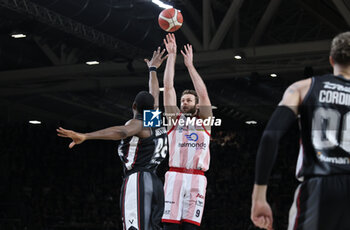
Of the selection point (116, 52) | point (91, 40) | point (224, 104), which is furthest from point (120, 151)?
point (224, 104)

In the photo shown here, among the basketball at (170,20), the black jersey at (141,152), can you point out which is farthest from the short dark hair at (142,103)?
the basketball at (170,20)

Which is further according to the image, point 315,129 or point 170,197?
point 170,197

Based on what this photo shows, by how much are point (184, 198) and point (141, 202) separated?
1.06 meters

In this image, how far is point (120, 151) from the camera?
5293mm

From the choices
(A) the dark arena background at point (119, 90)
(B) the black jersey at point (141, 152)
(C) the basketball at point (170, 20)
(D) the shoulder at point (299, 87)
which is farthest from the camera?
(A) the dark arena background at point (119, 90)

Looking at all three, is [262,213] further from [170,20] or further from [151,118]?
[170,20]

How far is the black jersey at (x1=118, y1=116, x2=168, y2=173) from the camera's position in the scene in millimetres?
5230

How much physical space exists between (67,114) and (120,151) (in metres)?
9.10

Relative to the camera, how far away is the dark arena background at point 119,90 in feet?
38.4

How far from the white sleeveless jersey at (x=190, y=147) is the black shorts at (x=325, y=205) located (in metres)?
3.41

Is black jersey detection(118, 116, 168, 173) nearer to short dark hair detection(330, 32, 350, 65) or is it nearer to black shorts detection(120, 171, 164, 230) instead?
black shorts detection(120, 171, 164, 230)

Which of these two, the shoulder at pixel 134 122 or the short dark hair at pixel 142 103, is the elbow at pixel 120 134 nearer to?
the shoulder at pixel 134 122

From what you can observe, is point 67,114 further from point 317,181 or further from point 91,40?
point 317,181

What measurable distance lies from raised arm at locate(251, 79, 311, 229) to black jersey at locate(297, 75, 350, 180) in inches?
4.0
